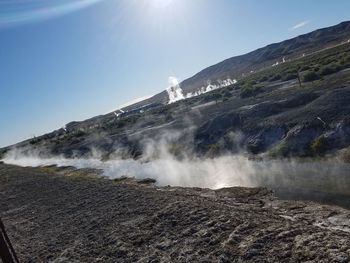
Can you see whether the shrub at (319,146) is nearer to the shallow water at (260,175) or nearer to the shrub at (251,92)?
the shallow water at (260,175)

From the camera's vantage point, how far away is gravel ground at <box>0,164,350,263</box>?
14.1 m

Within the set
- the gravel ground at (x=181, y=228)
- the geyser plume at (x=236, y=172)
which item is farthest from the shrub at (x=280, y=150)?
the gravel ground at (x=181, y=228)

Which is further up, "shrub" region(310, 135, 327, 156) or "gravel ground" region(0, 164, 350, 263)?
"gravel ground" region(0, 164, 350, 263)

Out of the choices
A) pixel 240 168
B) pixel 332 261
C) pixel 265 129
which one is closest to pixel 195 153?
pixel 265 129

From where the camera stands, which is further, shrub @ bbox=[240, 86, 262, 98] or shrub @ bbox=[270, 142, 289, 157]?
shrub @ bbox=[240, 86, 262, 98]

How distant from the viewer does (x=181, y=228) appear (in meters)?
18.0

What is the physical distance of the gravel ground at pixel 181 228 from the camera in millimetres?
14133

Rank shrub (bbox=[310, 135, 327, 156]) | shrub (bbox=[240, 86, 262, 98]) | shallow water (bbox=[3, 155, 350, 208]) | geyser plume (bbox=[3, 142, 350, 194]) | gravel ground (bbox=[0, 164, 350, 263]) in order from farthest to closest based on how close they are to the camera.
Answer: shrub (bbox=[240, 86, 262, 98]) < shrub (bbox=[310, 135, 327, 156]) < geyser plume (bbox=[3, 142, 350, 194]) < shallow water (bbox=[3, 155, 350, 208]) < gravel ground (bbox=[0, 164, 350, 263])

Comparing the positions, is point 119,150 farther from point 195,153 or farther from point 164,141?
point 195,153

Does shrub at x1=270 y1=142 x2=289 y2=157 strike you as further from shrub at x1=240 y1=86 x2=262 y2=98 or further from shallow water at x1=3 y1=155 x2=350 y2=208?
shrub at x1=240 y1=86 x2=262 y2=98

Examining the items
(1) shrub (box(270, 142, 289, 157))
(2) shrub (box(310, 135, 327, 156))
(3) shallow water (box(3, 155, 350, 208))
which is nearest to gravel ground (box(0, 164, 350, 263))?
(3) shallow water (box(3, 155, 350, 208))

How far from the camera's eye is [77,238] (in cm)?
2023

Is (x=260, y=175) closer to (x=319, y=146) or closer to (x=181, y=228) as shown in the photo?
(x=319, y=146)

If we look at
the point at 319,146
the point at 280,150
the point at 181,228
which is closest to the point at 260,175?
the point at 280,150
